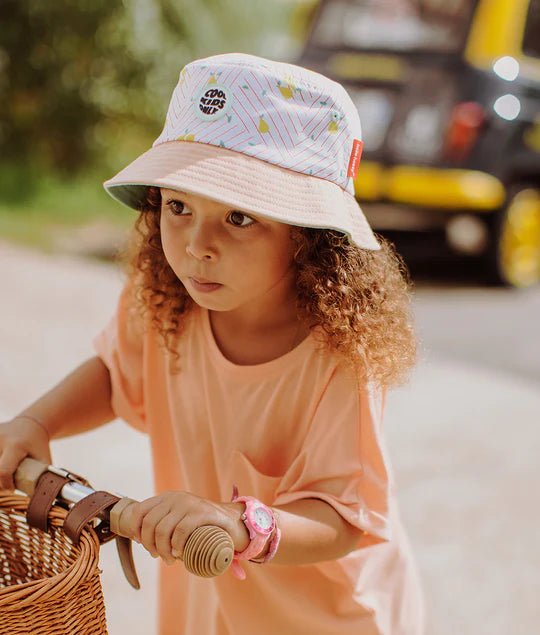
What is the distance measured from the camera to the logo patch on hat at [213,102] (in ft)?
4.20

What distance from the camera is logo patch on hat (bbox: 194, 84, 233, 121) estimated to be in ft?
4.20

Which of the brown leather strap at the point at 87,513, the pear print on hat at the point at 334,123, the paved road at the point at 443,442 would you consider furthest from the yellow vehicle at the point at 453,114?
the brown leather strap at the point at 87,513

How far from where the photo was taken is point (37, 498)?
1292mm

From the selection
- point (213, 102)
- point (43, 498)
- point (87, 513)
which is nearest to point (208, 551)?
point (87, 513)

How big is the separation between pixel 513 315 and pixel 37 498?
4.59 m

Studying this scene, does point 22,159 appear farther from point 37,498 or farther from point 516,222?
point 37,498

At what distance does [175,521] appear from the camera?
3.67 ft

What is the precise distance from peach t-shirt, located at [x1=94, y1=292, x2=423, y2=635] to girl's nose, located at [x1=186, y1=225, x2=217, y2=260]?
255mm

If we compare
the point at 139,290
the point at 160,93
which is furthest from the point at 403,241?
the point at 139,290

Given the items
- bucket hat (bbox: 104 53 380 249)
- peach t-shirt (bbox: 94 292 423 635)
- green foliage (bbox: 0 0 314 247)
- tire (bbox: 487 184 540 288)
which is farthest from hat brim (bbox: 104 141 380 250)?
green foliage (bbox: 0 0 314 247)

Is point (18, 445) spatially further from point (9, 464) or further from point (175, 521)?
point (175, 521)

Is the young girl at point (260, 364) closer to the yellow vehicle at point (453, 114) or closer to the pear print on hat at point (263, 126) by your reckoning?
the pear print on hat at point (263, 126)

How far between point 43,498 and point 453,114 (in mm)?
4684

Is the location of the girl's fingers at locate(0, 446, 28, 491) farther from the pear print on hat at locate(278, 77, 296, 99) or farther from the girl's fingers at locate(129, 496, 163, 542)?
the pear print on hat at locate(278, 77, 296, 99)
